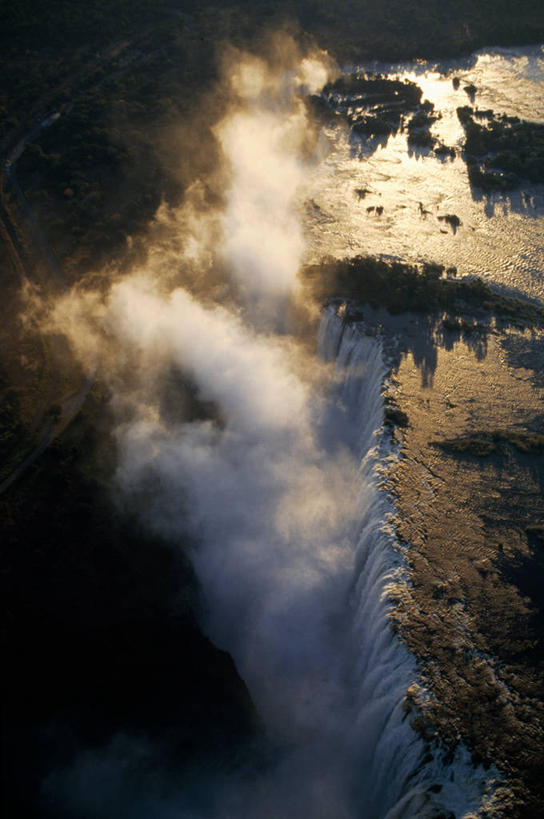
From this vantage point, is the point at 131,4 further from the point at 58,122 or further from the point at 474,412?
the point at 474,412

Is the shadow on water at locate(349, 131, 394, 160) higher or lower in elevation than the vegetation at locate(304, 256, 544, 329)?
higher

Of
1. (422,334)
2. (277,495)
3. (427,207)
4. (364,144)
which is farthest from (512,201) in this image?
(277,495)

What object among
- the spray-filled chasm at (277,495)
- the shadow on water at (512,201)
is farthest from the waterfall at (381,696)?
the shadow on water at (512,201)

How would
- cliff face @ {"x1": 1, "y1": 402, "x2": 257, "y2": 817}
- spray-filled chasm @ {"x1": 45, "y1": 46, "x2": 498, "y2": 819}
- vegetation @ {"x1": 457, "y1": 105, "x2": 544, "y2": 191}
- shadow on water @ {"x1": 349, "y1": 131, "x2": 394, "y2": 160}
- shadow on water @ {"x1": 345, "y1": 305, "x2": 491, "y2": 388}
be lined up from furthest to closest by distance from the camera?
shadow on water @ {"x1": 349, "y1": 131, "x2": 394, "y2": 160} < vegetation @ {"x1": 457, "y1": 105, "x2": 544, "y2": 191} < shadow on water @ {"x1": 345, "y1": 305, "x2": 491, "y2": 388} < cliff face @ {"x1": 1, "y1": 402, "x2": 257, "y2": 817} < spray-filled chasm @ {"x1": 45, "y1": 46, "x2": 498, "y2": 819}

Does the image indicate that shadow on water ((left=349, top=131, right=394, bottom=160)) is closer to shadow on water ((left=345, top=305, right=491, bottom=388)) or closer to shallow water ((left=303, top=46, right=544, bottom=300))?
shallow water ((left=303, top=46, right=544, bottom=300))

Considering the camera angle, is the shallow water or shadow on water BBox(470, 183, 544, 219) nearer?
the shallow water

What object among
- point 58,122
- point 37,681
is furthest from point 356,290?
point 58,122

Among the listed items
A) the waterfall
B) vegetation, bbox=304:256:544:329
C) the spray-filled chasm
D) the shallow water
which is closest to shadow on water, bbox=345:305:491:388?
vegetation, bbox=304:256:544:329

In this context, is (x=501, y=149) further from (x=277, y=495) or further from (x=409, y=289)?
(x=277, y=495)
